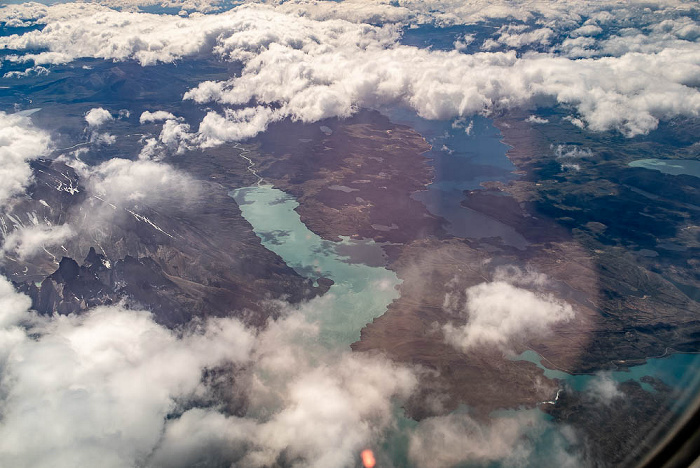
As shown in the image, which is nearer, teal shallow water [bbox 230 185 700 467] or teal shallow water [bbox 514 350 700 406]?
teal shallow water [bbox 230 185 700 467]

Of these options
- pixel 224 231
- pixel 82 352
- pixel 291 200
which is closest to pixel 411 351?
pixel 82 352

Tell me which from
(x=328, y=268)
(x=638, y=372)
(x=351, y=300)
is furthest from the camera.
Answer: (x=328, y=268)

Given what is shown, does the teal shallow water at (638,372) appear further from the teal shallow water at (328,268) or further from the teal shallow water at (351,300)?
the teal shallow water at (328,268)

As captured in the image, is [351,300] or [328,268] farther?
[328,268]

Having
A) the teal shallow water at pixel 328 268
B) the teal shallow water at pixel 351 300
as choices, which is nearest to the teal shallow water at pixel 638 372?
the teal shallow water at pixel 351 300

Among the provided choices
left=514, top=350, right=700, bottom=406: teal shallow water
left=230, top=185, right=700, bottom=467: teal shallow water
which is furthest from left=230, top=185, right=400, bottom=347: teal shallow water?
left=514, top=350, right=700, bottom=406: teal shallow water

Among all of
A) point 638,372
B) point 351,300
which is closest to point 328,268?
point 351,300

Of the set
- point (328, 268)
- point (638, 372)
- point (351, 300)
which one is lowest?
point (328, 268)

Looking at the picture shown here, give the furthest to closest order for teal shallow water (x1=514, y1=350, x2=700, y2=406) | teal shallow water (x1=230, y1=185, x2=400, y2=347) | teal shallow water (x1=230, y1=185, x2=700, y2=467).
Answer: teal shallow water (x1=230, y1=185, x2=400, y2=347), teal shallow water (x1=514, y1=350, x2=700, y2=406), teal shallow water (x1=230, y1=185, x2=700, y2=467)

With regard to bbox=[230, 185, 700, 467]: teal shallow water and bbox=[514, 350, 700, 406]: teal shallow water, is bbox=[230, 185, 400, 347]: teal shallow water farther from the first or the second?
bbox=[514, 350, 700, 406]: teal shallow water

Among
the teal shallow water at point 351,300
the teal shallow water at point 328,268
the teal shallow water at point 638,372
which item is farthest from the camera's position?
the teal shallow water at point 328,268

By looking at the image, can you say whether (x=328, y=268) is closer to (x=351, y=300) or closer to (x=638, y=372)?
(x=351, y=300)

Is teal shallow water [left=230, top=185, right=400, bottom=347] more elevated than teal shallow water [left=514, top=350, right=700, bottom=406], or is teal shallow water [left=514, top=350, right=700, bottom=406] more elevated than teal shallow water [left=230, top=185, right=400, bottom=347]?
teal shallow water [left=514, top=350, right=700, bottom=406]
